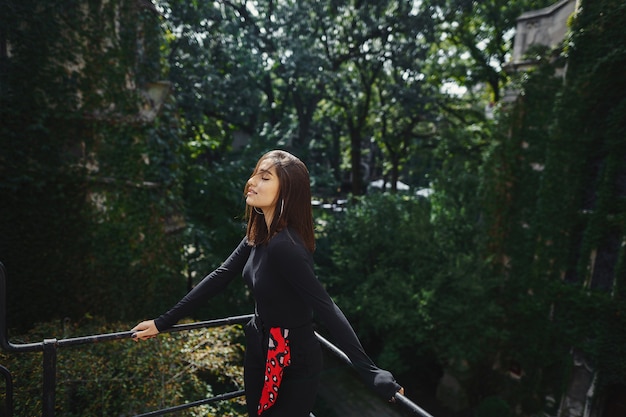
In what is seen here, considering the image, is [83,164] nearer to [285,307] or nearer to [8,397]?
[8,397]

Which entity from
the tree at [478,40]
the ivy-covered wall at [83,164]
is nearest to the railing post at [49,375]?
the ivy-covered wall at [83,164]

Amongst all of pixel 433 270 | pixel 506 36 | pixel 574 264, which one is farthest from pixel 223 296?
pixel 506 36

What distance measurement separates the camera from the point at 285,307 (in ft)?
6.88

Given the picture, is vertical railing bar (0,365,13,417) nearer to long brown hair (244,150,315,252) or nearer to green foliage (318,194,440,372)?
long brown hair (244,150,315,252)

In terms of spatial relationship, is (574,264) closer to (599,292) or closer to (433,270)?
(599,292)

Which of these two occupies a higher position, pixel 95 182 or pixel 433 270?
pixel 95 182

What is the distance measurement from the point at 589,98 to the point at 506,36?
36.1ft

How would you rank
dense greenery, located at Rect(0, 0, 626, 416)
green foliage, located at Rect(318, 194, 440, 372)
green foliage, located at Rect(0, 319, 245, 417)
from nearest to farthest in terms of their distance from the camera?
green foliage, located at Rect(0, 319, 245, 417), dense greenery, located at Rect(0, 0, 626, 416), green foliage, located at Rect(318, 194, 440, 372)

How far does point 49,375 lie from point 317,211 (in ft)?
46.0

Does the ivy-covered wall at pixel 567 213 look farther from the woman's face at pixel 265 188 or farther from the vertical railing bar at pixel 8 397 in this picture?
the vertical railing bar at pixel 8 397

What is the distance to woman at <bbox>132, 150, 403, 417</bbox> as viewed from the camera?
6.61 feet

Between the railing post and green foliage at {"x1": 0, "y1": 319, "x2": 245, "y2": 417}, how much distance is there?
106 inches

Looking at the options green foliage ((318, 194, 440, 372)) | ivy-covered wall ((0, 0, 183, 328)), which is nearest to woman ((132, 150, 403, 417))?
ivy-covered wall ((0, 0, 183, 328))

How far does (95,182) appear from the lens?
7.64 m
